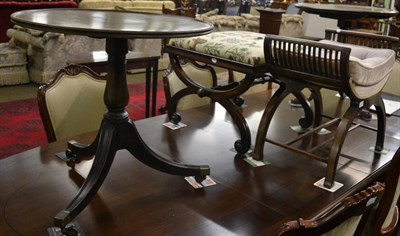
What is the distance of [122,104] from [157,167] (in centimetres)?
23

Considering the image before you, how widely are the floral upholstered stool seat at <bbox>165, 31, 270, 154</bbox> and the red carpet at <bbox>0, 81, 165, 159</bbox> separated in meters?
1.49

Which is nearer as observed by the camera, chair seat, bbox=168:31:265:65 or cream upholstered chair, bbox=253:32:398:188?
cream upholstered chair, bbox=253:32:398:188

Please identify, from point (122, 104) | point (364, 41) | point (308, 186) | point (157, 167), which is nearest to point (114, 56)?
point (122, 104)

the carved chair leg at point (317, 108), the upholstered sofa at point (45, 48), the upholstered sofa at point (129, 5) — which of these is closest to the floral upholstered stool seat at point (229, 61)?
the carved chair leg at point (317, 108)

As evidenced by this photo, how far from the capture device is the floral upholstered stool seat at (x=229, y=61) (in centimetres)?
156

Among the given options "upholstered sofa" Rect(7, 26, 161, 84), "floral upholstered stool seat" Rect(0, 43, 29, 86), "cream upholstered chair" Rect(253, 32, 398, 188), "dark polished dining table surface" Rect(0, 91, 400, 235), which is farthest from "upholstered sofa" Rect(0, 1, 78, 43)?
"cream upholstered chair" Rect(253, 32, 398, 188)

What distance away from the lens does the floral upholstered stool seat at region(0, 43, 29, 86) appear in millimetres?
4117

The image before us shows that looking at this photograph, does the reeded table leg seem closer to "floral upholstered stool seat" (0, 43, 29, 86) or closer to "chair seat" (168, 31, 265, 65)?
"chair seat" (168, 31, 265, 65)

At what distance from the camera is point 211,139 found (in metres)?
1.72

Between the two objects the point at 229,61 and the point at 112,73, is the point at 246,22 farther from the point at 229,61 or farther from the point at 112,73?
the point at 112,73

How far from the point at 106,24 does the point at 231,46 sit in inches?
25.0

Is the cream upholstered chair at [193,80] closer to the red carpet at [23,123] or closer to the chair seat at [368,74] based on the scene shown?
the chair seat at [368,74]

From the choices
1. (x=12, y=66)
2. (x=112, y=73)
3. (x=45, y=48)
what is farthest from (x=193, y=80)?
(x=12, y=66)

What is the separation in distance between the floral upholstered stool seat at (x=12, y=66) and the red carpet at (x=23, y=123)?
0.54 meters
